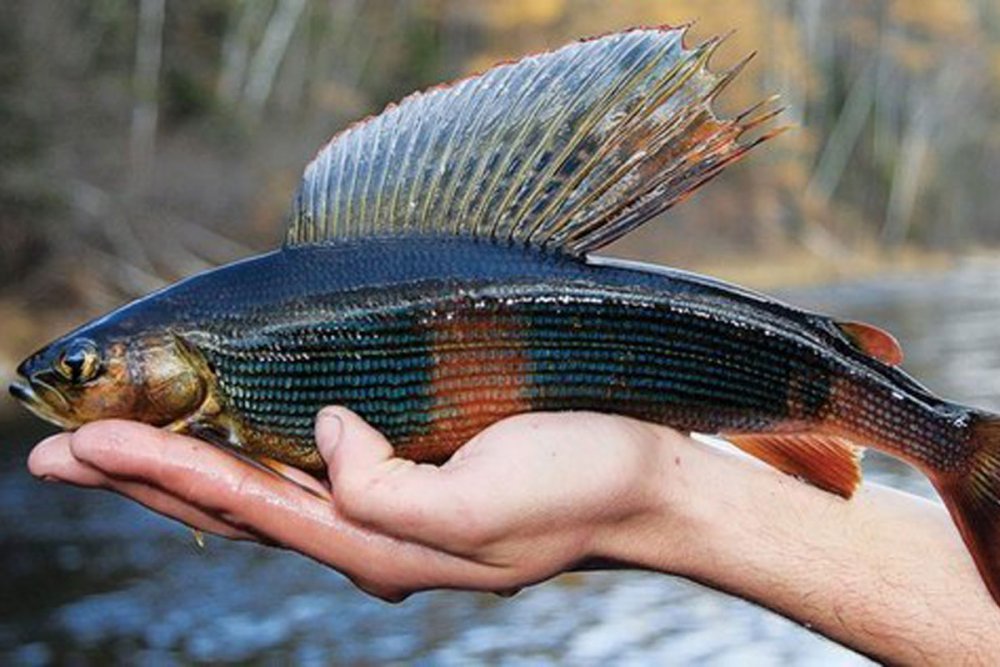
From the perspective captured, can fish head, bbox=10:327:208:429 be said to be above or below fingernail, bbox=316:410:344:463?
above

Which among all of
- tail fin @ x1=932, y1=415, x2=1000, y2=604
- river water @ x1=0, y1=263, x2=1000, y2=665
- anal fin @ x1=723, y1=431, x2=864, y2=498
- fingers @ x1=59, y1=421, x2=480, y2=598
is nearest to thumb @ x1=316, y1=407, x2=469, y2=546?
fingers @ x1=59, y1=421, x2=480, y2=598

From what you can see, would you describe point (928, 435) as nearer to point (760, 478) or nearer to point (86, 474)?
point (760, 478)

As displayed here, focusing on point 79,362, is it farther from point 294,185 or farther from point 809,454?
point 294,185

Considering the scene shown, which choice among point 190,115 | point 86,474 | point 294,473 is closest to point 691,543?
point 294,473

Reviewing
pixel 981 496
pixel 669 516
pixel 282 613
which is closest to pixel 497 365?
pixel 669 516

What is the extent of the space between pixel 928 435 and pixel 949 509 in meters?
0.15

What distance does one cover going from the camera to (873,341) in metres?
3.04

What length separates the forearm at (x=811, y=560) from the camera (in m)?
3.13

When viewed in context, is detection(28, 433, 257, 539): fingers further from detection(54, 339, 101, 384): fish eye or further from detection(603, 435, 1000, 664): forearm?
detection(603, 435, 1000, 664): forearm

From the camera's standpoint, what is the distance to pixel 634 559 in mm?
3156

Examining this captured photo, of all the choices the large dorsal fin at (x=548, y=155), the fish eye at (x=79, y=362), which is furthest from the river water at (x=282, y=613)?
the fish eye at (x=79, y=362)

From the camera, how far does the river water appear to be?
13328 mm

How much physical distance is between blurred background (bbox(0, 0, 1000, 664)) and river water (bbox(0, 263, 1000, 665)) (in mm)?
36

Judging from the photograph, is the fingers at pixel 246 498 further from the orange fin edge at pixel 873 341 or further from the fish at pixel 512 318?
the orange fin edge at pixel 873 341
